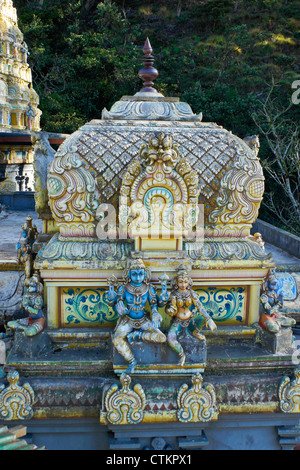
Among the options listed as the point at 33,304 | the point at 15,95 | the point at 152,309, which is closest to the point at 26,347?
the point at 33,304

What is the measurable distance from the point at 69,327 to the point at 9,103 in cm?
1620

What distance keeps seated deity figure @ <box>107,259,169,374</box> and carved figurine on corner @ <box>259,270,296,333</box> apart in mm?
1090

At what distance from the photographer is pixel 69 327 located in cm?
435

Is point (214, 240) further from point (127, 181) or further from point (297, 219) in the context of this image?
point (297, 219)

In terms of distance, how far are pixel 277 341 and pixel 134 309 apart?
1.42 meters

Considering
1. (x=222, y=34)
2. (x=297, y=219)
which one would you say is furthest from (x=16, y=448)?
(x=222, y=34)

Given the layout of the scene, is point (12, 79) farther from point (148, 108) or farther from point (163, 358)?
point (163, 358)

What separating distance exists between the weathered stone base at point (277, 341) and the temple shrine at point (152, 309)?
17 millimetres

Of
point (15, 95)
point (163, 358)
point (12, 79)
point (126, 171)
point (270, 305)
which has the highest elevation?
point (12, 79)

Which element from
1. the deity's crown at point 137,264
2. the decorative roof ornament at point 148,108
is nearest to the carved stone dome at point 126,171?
the decorative roof ornament at point 148,108

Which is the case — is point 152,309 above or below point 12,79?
below

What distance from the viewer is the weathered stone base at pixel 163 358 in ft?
12.6

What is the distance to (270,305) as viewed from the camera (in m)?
4.29

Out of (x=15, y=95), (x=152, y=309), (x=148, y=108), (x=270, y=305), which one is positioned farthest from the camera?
(x=15, y=95)
